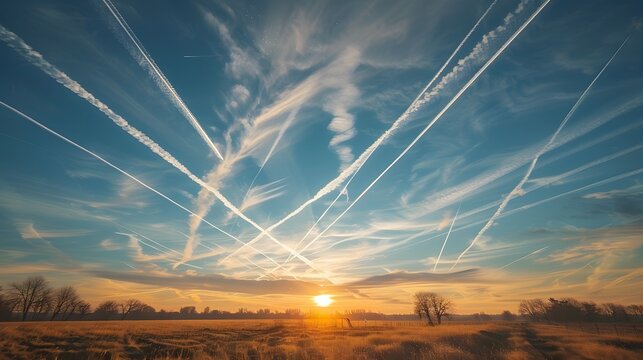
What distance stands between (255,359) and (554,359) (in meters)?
25.5

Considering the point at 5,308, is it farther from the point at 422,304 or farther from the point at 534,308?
the point at 534,308

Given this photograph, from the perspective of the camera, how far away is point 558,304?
10500cm

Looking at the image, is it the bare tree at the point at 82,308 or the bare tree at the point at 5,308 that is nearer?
the bare tree at the point at 5,308

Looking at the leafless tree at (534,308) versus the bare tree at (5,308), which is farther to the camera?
the leafless tree at (534,308)

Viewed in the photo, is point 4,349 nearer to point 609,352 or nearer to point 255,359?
point 255,359

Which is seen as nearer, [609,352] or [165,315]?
[609,352]

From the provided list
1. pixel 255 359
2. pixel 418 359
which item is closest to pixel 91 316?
pixel 255 359

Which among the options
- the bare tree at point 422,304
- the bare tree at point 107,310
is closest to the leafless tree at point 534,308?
the bare tree at point 422,304

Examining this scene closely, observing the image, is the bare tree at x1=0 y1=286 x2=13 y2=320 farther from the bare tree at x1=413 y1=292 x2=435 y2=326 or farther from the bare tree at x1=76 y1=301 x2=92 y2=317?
the bare tree at x1=413 y1=292 x2=435 y2=326

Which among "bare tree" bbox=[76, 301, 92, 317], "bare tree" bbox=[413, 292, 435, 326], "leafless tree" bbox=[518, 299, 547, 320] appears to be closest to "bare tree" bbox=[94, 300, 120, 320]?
"bare tree" bbox=[76, 301, 92, 317]

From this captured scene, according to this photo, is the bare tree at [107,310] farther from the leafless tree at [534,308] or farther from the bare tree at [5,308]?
the leafless tree at [534,308]

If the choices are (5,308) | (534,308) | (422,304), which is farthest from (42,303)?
(534,308)

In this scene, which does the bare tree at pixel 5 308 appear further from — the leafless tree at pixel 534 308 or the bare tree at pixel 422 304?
the leafless tree at pixel 534 308

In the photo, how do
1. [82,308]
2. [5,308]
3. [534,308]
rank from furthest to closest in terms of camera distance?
[534,308], [82,308], [5,308]
